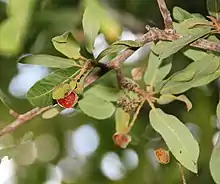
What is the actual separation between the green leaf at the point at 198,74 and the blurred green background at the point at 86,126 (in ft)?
1.22

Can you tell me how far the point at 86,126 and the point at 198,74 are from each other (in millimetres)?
675

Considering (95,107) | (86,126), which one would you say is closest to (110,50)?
(95,107)

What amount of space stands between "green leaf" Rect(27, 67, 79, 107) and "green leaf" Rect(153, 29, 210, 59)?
10cm

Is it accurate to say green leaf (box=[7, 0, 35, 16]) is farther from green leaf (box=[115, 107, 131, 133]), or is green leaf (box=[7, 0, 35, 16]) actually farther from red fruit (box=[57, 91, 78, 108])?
green leaf (box=[115, 107, 131, 133])

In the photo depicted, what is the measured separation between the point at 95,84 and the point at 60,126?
22.7 inches

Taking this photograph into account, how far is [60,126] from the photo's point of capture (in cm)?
140

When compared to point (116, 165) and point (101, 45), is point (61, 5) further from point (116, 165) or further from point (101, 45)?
point (116, 165)

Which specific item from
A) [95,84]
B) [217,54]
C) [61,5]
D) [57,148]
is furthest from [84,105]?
[57,148]

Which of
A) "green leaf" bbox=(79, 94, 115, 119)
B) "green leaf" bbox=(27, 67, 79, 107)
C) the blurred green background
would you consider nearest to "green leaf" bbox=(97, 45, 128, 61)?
"green leaf" bbox=(27, 67, 79, 107)

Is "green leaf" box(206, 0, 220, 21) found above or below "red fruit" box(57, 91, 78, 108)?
above

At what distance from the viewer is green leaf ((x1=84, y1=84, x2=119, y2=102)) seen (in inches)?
32.3

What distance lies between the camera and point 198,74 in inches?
29.0

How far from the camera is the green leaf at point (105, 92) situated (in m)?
0.82

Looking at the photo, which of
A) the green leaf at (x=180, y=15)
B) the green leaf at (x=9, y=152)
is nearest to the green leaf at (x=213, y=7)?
the green leaf at (x=180, y=15)
